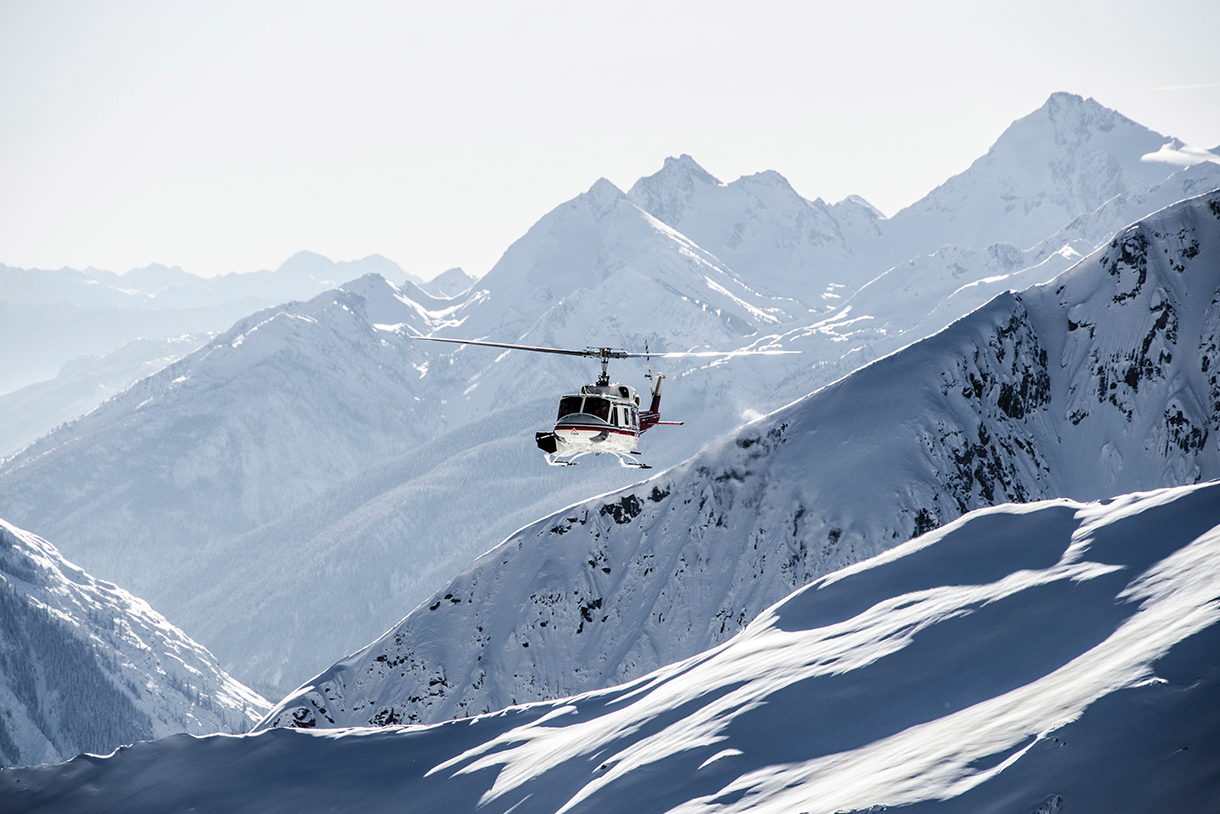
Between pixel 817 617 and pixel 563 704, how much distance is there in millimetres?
21698

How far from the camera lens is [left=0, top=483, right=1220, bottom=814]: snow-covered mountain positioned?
41.3 metres

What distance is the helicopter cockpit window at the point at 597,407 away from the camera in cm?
5503

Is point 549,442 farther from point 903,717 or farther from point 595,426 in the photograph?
point 903,717

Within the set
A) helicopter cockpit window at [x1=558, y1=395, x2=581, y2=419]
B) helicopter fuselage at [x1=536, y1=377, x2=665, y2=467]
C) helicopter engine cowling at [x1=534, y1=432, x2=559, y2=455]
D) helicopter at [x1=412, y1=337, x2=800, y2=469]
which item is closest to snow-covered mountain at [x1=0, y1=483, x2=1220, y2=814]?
helicopter at [x1=412, y1=337, x2=800, y2=469]

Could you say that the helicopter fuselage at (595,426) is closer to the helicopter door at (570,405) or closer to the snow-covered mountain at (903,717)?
the helicopter door at (570,405)

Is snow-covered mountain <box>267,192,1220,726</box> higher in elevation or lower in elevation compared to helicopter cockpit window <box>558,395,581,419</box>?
lower

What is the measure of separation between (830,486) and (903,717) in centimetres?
8336

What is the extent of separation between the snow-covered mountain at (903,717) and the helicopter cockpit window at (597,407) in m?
18.4

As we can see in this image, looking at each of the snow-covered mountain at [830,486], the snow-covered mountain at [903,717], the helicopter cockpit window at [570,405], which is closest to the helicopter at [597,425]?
the helicopter cockpit window at [570,405]

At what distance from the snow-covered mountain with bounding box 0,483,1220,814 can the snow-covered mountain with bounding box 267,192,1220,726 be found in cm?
5015

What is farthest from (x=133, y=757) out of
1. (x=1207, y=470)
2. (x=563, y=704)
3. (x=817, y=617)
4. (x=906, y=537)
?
(x=1207, y=470)

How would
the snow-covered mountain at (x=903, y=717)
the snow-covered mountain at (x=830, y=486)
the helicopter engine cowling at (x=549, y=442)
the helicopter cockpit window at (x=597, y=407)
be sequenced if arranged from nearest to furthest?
the snow-covered mountain at (x=903, y=717) < the helicopter cockpit window at (x=597, y=407) < the helicopter engine cowling at (x=549, y=442) < the snow-covered mountain at (x=830, y=486)

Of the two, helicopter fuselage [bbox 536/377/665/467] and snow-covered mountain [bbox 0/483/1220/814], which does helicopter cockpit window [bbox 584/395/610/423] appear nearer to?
helicopter fuselage [bbox 536/377/665/467]

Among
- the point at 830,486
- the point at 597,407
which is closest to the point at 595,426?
the point at 597,407
